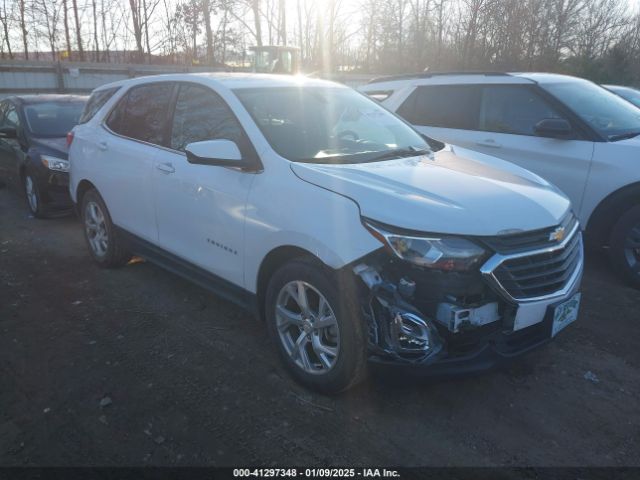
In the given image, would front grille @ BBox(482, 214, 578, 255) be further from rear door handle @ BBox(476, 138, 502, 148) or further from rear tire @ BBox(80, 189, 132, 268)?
rear tire @ BBox(80, 189, 132, 268)

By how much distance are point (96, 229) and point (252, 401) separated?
2992 mm

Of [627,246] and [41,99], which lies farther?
[41,99]

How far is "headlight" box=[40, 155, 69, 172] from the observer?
659 centimetres

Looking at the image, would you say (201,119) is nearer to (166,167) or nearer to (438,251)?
(166,167)

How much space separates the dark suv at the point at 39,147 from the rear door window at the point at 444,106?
14.4 ft

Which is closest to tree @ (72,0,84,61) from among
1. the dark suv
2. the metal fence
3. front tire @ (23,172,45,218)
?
the metal fence

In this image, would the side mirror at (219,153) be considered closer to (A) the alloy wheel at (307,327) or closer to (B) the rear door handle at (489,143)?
(A) the alloy wheel at (307,327)

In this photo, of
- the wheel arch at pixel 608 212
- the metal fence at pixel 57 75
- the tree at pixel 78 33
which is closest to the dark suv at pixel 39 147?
the wheel arch at pixel 608 212

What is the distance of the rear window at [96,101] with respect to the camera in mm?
5125

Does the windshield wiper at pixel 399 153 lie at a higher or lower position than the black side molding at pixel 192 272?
higher

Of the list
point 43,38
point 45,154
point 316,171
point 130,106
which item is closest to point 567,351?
point 316,171

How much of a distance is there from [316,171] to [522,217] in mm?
1156

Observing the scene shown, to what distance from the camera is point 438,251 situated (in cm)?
257

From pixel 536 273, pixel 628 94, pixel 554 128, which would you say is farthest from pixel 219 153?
pixel 628 94
